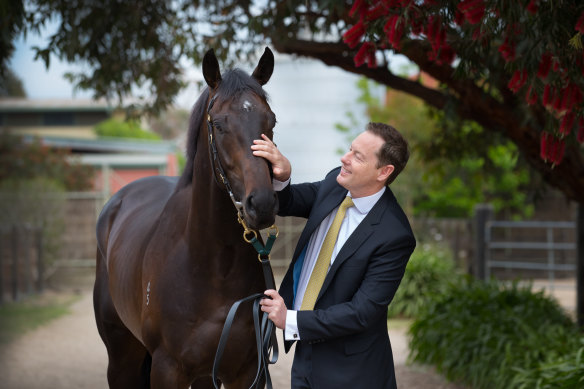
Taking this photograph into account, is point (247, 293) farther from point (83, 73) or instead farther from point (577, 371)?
point (83, 73)

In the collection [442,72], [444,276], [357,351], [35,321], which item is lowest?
[35,321]

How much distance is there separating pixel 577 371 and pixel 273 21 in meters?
3.57

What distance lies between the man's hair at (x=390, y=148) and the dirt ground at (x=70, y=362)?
13.0ft

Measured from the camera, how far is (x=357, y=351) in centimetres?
245

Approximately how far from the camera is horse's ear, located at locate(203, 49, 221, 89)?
2.59m

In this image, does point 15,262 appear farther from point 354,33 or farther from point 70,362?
point 354,33

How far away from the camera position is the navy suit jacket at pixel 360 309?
7.71 feet

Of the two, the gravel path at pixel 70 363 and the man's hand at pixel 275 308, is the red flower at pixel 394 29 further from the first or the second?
the gravel path at pixel 70 363

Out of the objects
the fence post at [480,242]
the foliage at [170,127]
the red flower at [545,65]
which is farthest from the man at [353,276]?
the foliage at [170,127]

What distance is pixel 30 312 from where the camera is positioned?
10.2 m

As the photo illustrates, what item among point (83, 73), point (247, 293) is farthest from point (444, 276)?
point (247, 293)

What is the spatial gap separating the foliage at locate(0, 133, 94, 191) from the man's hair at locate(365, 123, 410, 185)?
36.9ft

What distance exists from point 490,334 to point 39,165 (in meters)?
12.8

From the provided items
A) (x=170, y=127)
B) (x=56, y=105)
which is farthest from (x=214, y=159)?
(x=170, y=127)
